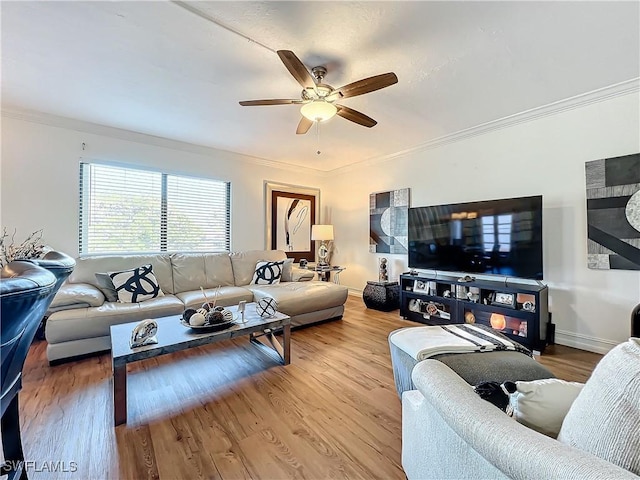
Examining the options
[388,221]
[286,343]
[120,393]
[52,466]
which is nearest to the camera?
[52,466]

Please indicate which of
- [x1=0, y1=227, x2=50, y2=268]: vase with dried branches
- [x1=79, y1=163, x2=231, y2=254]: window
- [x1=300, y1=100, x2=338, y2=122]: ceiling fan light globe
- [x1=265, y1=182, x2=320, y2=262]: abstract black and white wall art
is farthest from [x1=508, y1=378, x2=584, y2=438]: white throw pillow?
[x1=265, y1=182, x2=320, y2=262]: abstract black and white wall art

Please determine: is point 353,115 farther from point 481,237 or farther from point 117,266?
point 117,266

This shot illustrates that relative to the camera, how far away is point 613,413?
0.57 metres

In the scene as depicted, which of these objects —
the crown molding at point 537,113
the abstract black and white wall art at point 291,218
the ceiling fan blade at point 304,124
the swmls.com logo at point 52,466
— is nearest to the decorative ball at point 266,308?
the swmls.com logo at point 52,466

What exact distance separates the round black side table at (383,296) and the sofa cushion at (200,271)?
203 cm

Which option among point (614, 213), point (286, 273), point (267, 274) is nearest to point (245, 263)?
point (267, 274)

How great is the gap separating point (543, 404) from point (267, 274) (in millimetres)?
3347

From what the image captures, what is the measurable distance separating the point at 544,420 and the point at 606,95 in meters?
3.19

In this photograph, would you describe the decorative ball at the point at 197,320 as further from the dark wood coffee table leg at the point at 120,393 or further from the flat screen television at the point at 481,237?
the flat screen television at the point at 481,237

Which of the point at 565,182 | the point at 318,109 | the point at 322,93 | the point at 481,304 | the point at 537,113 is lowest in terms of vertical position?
the point at 481,304

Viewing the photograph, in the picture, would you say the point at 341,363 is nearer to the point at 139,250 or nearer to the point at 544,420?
the point at 544,420

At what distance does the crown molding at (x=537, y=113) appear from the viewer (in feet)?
8.17

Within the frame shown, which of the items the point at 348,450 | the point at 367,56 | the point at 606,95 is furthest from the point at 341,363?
the point at 606,95

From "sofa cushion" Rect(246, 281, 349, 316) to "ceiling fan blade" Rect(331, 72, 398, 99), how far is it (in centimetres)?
207
